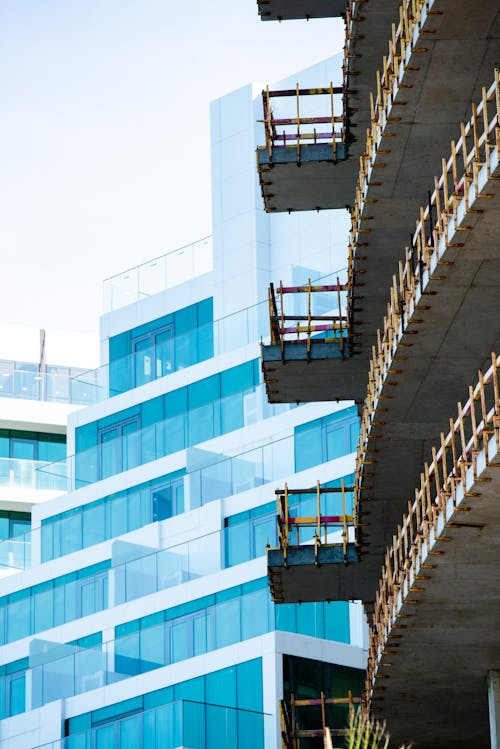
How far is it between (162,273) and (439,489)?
137 feet

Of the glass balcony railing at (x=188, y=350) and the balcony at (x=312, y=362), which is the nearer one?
the balcony at (x=312, y=362)

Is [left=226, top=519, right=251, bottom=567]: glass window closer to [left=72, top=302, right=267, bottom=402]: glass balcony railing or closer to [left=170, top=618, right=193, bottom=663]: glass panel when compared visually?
[left=170, top=618, right=193, bottom=663]: glass panel

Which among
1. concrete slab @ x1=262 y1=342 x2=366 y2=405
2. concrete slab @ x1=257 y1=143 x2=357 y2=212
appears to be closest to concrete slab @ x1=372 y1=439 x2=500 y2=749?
concrete slab @ x1=262 y1=342 x2=366 y2=405

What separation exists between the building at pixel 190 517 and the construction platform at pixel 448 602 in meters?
11.6

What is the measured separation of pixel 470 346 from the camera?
2517 centimetres

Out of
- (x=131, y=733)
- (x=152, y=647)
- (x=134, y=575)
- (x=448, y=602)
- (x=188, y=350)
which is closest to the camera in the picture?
(x=448, y=602)

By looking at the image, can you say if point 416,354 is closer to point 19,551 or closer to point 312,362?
point 312,362

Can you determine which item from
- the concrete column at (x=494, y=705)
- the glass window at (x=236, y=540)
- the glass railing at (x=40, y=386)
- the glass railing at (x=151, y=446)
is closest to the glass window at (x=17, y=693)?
the glass window at (x=236, y=540)

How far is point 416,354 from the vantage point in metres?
25.5

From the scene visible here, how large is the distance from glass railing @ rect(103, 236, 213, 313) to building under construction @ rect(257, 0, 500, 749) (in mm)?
27786

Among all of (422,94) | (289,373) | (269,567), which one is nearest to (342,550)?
(269,567)

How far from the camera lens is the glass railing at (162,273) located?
207 feet

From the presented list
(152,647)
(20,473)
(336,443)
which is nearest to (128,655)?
(152,647)

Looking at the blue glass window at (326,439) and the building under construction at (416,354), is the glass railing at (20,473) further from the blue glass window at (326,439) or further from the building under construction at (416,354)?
the building under construction at (416,354)
